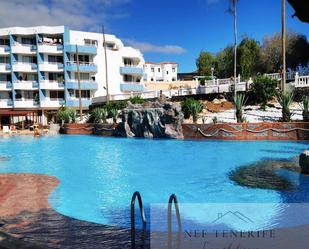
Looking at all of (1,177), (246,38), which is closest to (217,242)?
(1,177)

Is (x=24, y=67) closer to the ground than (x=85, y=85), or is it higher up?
higher up

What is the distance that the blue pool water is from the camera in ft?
33.5

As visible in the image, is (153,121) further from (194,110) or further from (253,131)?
(253,131)

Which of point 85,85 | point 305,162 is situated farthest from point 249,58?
point 305,162

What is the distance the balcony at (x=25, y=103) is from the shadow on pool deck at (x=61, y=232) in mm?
49540

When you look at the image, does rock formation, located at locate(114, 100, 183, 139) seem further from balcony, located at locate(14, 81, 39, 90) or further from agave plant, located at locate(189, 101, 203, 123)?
balcony, located at locate(14, 81, 39, 90)

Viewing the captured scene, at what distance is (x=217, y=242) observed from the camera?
5.28m

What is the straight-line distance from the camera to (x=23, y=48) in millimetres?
55281

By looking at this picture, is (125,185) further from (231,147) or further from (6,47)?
(6,47)

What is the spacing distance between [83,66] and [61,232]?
53.0m

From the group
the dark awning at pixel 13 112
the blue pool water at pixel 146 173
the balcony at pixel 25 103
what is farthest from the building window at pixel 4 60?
the blue pool water at pixel 146 173

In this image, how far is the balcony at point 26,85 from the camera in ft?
180

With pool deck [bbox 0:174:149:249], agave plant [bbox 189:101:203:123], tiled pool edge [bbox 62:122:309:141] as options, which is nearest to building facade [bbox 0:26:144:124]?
agave plant [bbox 189:101:203:123]

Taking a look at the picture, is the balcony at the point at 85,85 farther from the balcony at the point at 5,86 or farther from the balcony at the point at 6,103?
the balcony at the point at 6,103
